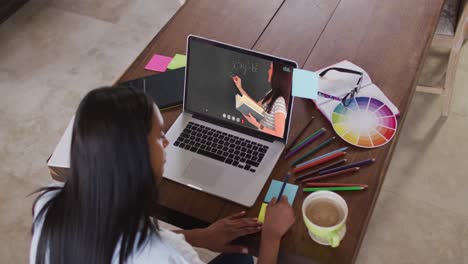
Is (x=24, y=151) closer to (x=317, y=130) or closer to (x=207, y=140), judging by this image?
(x=207, y=140)

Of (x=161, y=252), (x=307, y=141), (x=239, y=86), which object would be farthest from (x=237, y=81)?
(x=161, y=252)

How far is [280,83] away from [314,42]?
425mm

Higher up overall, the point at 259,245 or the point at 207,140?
the point at 207,140

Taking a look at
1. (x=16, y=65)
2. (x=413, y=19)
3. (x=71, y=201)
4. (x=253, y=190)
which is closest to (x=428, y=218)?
(x=413, y=19)

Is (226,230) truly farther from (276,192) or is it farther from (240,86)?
(240,86)

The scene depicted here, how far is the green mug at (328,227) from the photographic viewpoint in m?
1.05

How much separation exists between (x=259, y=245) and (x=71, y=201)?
48 centimetres

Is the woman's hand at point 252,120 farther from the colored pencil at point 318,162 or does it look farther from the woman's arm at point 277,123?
the colored pencil at point 318,162

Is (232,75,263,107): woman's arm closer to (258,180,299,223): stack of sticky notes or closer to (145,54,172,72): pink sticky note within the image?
(258,180,299,223): stack of sticky notes

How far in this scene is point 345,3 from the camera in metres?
1.69

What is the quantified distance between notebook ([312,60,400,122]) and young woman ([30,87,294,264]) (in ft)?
1.93

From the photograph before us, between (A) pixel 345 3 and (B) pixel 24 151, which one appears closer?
(A) pixel 345 3

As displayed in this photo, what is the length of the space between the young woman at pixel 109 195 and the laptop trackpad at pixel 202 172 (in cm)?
24

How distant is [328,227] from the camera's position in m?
1.06
